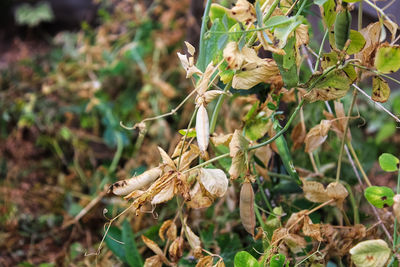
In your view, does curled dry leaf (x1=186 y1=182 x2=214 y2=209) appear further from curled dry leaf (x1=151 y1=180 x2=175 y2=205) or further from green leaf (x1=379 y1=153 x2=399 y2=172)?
green leaf (x1=379 y1=153 x2=399 y2=172)

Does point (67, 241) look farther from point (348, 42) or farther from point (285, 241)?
point (348, 42)

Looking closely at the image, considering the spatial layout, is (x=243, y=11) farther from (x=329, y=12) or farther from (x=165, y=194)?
(x=165, y=194)

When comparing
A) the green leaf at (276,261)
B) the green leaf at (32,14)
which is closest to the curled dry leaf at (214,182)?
the green leaf at (276,261)

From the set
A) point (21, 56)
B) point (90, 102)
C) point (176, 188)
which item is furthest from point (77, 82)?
point (176, 188)

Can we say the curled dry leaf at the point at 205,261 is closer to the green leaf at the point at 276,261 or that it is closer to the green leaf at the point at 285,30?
the green leaf at the point at 276,261

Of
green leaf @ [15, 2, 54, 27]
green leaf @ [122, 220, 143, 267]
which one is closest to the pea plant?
green leaf @ [122, 220, 143, 267]

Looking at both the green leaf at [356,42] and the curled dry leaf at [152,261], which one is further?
the curled dry leaf at [152,261]
